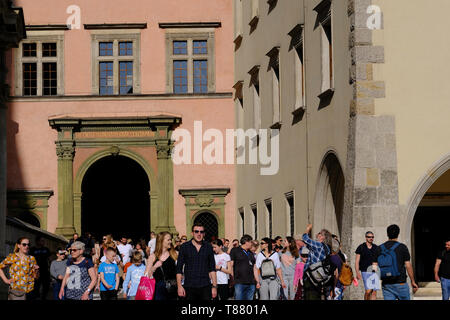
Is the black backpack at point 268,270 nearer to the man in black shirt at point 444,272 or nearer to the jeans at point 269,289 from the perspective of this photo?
the jeans at point 269,289

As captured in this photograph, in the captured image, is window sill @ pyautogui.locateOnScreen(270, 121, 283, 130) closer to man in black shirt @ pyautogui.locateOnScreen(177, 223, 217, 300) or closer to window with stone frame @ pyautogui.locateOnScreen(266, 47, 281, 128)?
window with stone frame @ pyautogui.locateOnScreen(266, 47, 281, 128)

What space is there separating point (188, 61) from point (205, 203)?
5632 mm

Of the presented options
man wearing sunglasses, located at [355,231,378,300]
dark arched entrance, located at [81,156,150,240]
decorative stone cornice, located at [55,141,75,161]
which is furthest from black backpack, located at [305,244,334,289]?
dark arched entrance, located at [81,156,150,240]

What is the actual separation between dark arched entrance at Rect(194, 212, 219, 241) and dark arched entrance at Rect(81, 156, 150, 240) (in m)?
12.1

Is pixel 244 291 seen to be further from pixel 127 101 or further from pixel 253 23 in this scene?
pixel 127 101

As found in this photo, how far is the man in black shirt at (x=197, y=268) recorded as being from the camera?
50.0 ft

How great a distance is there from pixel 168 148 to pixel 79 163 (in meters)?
3.47

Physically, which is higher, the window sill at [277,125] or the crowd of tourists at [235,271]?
the window sill at [277,125]

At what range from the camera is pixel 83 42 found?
41.4 meters

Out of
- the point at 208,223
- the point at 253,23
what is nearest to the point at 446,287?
the point at 253,23

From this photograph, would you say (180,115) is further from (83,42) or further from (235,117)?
(83,42)

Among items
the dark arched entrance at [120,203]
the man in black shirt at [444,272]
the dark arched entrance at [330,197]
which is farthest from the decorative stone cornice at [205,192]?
the man in black shirt at [444,272]

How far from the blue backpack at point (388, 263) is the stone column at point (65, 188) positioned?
26.0 metres

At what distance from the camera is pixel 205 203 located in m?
40.8
